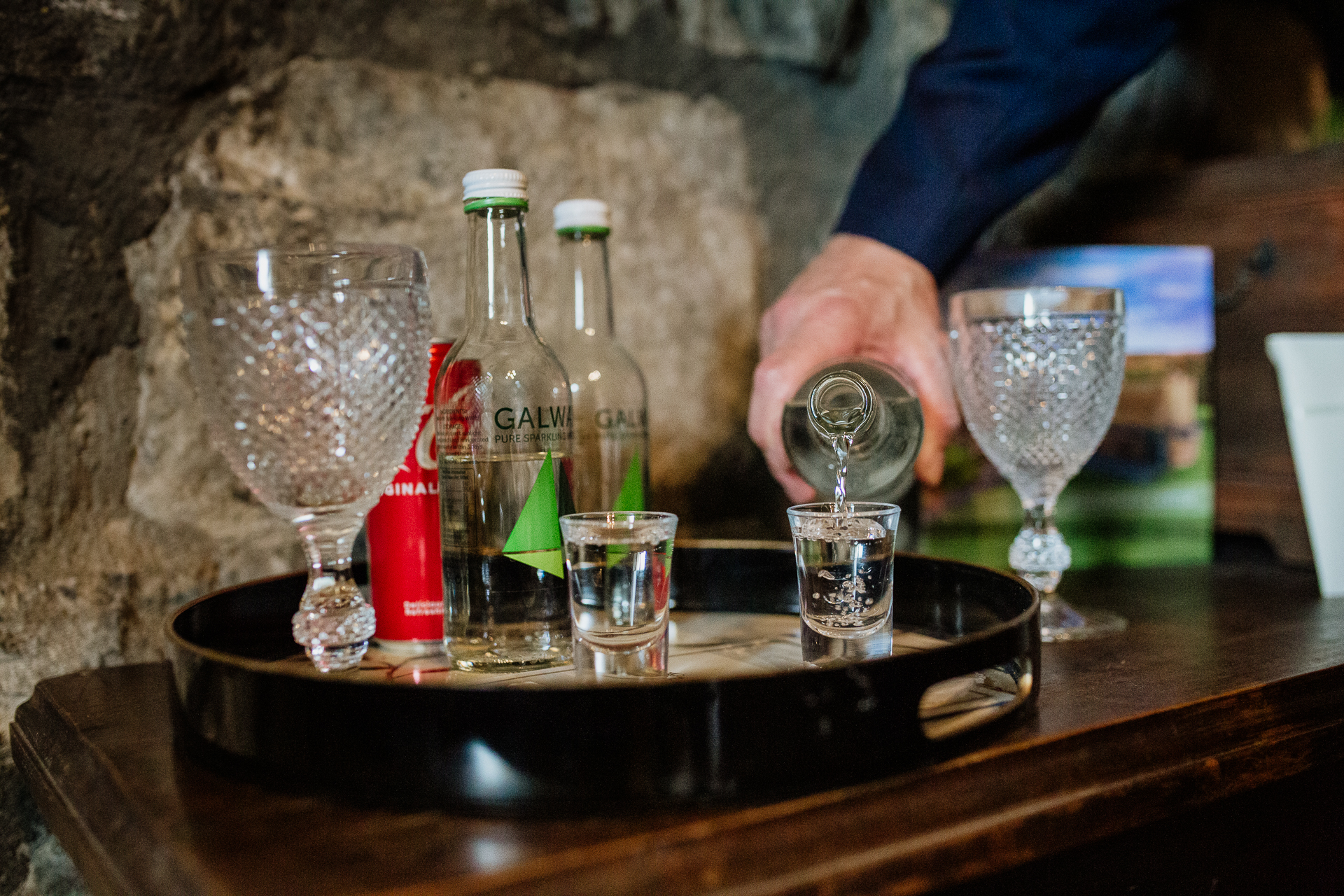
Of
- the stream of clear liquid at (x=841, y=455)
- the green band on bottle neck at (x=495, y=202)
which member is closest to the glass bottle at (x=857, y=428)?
the stream of clear liquid at (x=841, y=455)

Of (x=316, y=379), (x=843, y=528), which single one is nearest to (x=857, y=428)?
(x=843, y=528)

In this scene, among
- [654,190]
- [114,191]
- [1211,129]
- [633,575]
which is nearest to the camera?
[633,575]

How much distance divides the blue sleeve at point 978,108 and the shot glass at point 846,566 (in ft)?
1.42

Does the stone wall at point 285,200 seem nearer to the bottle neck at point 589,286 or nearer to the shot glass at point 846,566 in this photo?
the bottle neck at point 589,286

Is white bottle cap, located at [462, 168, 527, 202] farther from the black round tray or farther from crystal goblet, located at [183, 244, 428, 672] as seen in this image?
the black round tray

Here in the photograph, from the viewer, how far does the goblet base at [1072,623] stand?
659 millimetres

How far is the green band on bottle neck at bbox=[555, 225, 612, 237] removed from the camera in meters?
0.71

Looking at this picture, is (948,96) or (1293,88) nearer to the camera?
(948,96)

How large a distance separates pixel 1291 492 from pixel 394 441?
0.90 meters

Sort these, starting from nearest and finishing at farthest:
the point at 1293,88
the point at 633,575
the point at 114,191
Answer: the point at 633,575, the point at 114,191, the point at 1293,88

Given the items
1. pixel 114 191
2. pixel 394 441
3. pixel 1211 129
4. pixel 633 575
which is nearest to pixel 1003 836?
pixel 633 575

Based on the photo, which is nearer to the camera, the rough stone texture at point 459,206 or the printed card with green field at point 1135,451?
the rough stone texture at point 459,206

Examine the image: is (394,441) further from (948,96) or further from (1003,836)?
(948,96)

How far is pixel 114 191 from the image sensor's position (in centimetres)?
72
